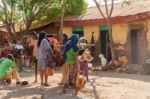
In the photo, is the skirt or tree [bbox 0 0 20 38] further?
tree [bbox 0 0 20 38]

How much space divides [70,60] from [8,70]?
2858 mm

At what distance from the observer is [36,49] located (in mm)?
11891

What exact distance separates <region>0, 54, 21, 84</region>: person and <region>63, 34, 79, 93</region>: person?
93.0 inches

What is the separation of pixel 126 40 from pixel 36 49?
9.00m

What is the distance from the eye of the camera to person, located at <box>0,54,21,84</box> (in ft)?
40.3

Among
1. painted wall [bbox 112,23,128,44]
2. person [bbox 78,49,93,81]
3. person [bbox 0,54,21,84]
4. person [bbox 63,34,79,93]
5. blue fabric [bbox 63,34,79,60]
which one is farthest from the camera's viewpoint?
painted wall [bbox 112,23,128,44]

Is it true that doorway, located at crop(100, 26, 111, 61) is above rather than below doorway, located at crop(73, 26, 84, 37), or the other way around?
below

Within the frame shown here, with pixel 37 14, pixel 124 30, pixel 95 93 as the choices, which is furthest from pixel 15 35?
pixel 95 93

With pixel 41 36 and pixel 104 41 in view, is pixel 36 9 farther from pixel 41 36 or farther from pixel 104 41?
pixel 41 36

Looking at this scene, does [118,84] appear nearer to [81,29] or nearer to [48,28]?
[81,29]

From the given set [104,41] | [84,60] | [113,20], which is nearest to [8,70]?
[84,60]

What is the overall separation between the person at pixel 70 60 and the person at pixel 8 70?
2.36m

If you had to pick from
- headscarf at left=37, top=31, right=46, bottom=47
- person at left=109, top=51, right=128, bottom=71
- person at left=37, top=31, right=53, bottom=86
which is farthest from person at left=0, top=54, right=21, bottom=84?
person at left=109, top=51, right=128, bottom=71

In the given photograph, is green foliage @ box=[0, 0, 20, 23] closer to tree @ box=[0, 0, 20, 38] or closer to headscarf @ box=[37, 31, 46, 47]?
tree @ box=[0, 0, 20, 38]
